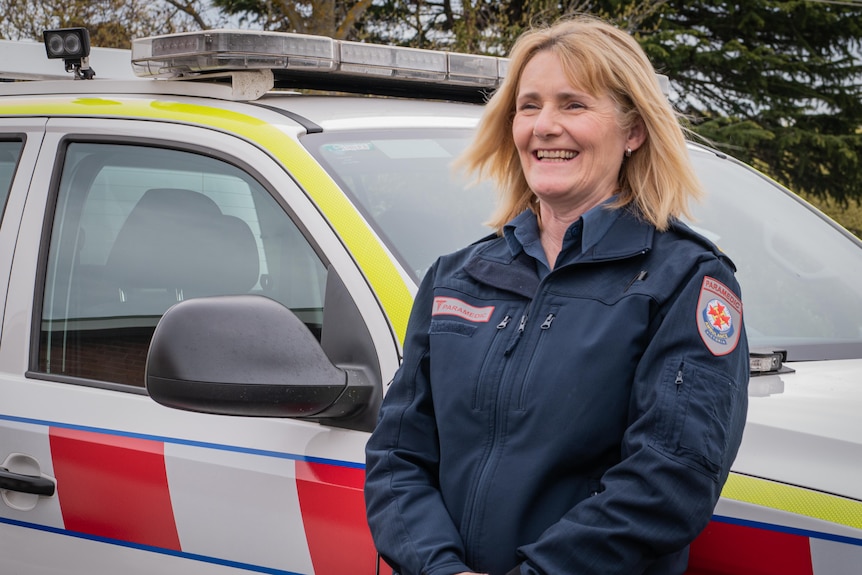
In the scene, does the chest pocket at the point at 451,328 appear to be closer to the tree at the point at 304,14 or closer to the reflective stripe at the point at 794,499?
the reflective stripe at the point at 794,499

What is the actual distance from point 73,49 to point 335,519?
1767 mm

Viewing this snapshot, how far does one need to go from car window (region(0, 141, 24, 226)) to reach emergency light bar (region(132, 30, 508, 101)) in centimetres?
35

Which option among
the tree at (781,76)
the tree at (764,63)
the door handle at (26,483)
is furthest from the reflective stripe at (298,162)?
the tree at (781,76)

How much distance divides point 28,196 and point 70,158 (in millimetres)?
130

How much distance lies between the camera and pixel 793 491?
161 cm

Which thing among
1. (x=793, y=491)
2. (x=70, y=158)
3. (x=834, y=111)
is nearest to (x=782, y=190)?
(x=793, y=491)

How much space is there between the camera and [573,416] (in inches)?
58.9

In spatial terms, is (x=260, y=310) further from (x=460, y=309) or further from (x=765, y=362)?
(x=765, y=362)

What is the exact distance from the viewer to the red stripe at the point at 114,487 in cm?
219

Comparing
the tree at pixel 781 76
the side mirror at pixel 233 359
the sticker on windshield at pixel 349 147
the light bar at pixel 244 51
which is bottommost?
the tree at pixel 781 76

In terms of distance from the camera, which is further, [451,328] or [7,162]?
[7,162]

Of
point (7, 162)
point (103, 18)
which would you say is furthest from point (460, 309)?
point (103, 18)

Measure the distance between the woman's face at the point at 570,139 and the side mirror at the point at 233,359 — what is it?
475 millimetres

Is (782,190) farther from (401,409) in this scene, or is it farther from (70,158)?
(70,158)
